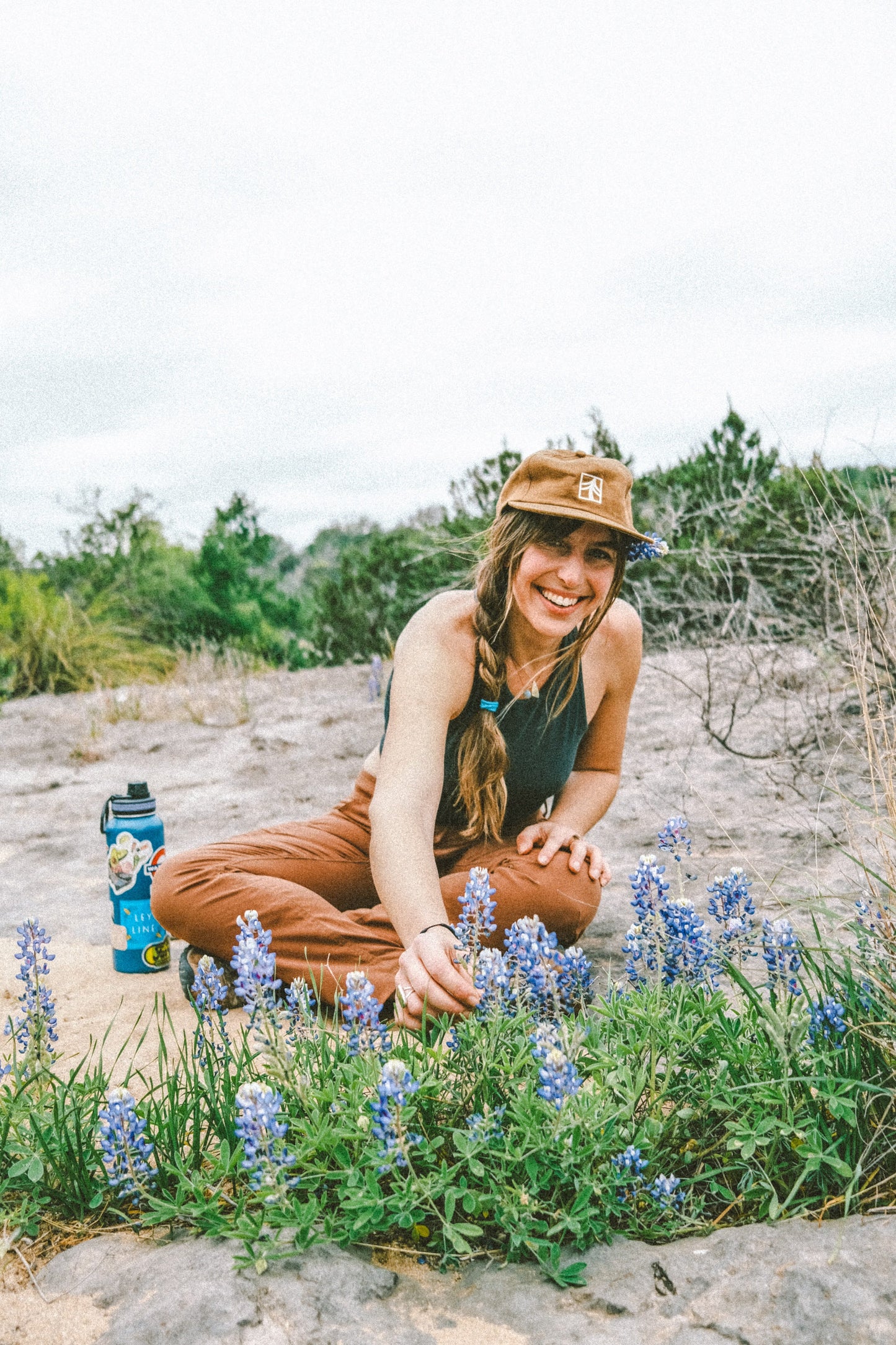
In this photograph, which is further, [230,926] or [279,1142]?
[230,926]

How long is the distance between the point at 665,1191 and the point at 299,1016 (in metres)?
0.84

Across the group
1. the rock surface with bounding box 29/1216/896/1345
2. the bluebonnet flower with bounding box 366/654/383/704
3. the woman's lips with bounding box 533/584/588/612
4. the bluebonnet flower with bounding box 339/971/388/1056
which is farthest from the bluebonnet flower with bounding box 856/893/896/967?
the bluebonnet flower with bounding box 366/654/383/704

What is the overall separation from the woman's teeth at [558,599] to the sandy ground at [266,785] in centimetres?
78

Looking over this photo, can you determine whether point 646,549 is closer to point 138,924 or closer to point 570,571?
point 570,571

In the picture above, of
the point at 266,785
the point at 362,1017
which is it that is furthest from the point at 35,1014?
the point at 266,785

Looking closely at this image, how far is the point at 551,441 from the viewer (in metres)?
8.73

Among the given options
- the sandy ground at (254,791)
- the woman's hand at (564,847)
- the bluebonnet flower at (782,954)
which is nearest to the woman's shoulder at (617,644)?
the sandy ground at (254,791)

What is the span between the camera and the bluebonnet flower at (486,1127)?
176 cm

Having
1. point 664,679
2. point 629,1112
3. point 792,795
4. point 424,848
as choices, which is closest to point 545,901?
point 424,848

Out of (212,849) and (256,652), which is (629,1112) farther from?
(256,652)

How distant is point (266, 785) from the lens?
648 centimetres

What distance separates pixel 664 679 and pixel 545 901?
4.05m

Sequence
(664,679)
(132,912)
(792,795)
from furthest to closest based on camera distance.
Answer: (664,679), (792,795), (132,912)

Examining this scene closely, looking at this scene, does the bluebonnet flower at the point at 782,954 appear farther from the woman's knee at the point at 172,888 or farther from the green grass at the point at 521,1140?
the woman's knee at the point at 172,888
